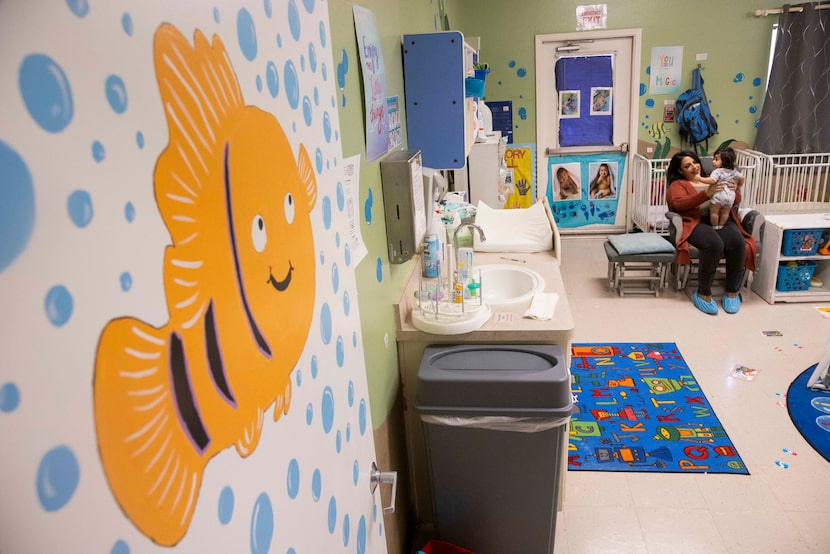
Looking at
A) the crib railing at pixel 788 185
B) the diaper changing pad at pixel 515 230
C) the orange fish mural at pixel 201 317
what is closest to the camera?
the orange fish mural at pixel 201 317

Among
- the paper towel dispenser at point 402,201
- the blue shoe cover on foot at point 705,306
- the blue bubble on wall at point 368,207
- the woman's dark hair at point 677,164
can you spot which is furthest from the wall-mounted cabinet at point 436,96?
the woman's dark hair at point 677,164

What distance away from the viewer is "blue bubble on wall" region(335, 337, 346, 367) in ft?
3.57

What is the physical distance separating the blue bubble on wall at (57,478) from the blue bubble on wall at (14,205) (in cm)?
14

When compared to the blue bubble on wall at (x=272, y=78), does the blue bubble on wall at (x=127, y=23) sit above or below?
above

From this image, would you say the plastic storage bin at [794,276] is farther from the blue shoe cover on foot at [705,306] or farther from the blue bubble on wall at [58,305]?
the blue bubble on wall at [58,305]

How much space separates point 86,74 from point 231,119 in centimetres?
24

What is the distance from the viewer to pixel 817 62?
520cm

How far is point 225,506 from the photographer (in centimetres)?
65

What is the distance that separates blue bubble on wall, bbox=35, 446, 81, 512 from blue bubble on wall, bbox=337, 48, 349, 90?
3.94ft

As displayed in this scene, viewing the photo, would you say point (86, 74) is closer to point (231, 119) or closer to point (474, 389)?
point (231, 119)

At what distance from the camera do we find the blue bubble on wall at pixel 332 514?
992mm

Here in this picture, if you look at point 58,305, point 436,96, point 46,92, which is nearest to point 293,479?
point 58,305

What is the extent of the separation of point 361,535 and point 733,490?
193 cm

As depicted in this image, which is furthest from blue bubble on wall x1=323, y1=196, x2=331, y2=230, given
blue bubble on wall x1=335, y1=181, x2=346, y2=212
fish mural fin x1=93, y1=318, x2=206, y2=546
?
fish mural fin x1=93, y1=318, x2=206, y2=546
